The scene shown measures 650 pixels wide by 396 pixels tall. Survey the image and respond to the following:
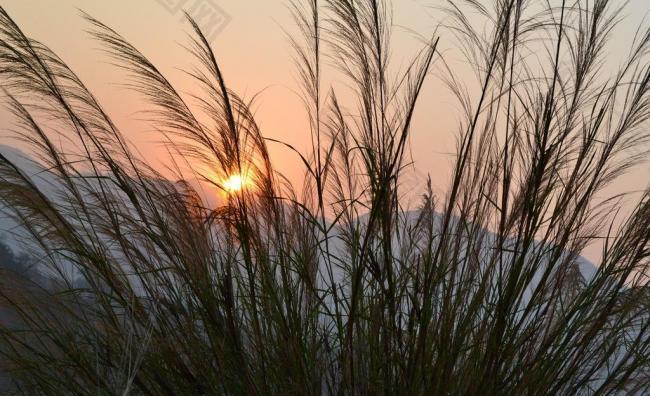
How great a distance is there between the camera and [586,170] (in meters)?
1.61

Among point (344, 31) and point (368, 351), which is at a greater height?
point (344, 31)

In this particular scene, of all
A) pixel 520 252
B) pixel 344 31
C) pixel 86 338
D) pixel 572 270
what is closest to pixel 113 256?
pixel 86 338

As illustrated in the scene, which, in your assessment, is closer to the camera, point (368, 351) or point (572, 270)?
point (368, 351)

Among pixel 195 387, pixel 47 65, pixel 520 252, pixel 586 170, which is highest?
pixel 586 170

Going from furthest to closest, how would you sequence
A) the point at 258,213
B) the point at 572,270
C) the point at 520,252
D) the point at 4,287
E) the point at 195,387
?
the point at 572,270, the point at 4,287, the point at 258,213, the point at 195,387, the point at 520,252

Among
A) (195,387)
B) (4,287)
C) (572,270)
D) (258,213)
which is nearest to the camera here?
(195,387)

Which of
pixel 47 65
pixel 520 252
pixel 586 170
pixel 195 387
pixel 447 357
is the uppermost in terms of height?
pixel 586 170

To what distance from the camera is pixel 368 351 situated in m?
1.60

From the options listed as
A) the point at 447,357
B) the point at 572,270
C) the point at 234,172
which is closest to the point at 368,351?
the point at 447,357

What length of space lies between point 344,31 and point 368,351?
699mm

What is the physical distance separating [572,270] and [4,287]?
155 cm

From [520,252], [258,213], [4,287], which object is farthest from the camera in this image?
[4,287]

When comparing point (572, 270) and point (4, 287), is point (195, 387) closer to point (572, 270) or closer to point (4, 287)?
point (4, 287)

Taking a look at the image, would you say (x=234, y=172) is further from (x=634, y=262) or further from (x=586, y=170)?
(x=634, y=262)
